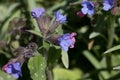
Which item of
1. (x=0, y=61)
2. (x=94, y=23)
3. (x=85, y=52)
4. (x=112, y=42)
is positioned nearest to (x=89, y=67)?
(x=85, y=52)

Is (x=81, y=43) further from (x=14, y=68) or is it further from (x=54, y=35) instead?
(x=14, y=68)

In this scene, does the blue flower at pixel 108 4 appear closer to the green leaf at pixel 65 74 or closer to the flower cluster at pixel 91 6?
the flower cluster at pixel 91 6

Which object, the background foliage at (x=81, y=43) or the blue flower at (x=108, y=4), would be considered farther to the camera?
the background foliage at (x=81, y=43)

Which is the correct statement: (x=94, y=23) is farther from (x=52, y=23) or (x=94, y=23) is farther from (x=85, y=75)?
(x=85, y=75)

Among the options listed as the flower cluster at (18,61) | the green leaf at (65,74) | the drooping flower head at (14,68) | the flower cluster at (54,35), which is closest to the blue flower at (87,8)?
the flower cluster at (54,35)

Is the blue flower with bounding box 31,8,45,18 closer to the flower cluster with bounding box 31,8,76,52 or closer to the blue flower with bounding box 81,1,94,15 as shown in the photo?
the flower cluster with bounding box 31,8,76,52

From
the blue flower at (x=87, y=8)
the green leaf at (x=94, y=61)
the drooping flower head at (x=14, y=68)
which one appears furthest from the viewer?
the green leaf at (x=94, y=61)
